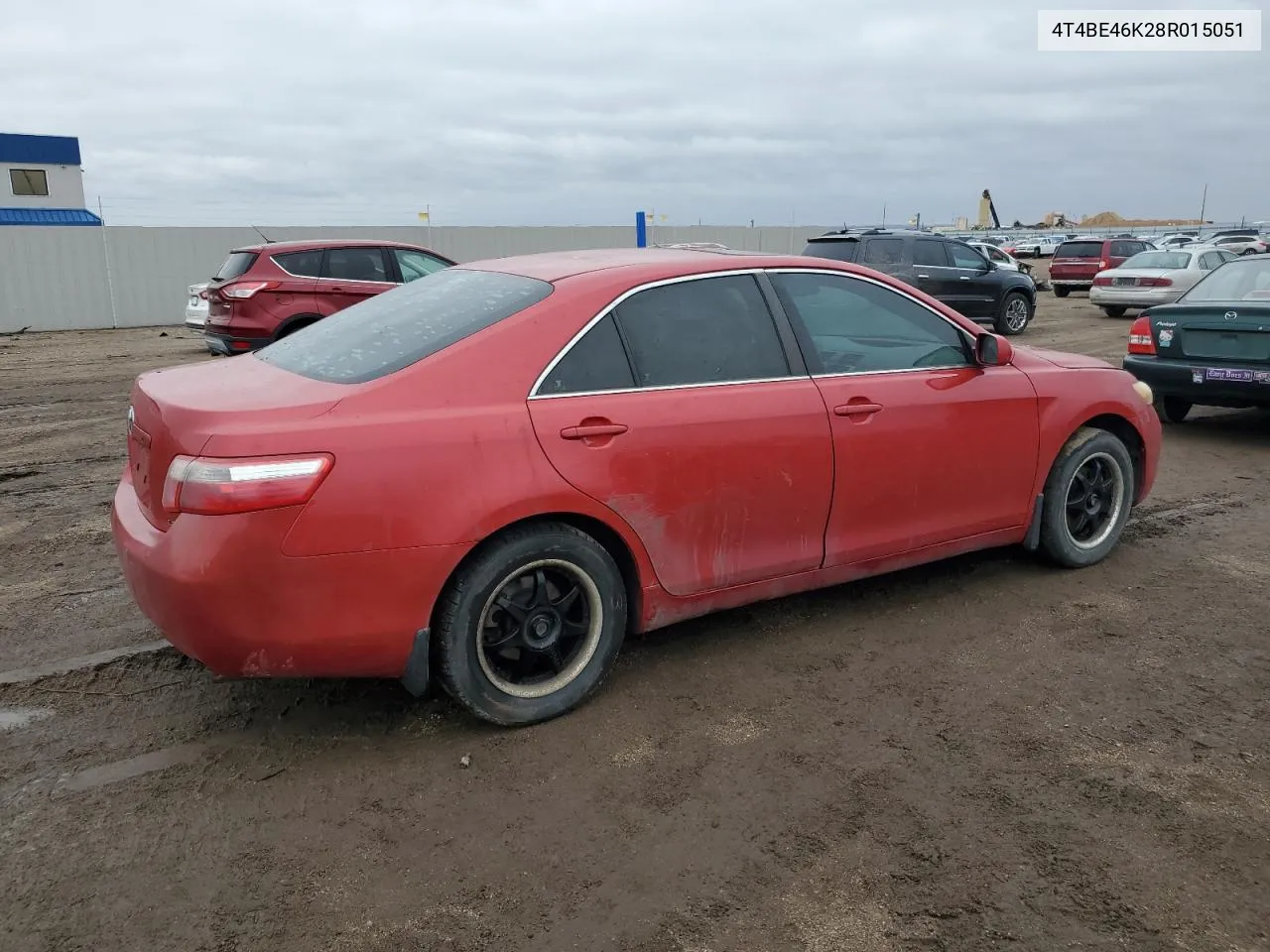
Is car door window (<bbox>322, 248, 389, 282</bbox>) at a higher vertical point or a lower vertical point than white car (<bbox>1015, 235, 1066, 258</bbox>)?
lower

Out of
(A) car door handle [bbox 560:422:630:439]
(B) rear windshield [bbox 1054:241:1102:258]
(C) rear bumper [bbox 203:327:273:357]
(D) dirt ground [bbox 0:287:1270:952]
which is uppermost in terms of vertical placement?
(B) rear windshield [bbox 1054:241:1102:258]

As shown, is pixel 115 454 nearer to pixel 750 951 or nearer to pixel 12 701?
pixel 12 701

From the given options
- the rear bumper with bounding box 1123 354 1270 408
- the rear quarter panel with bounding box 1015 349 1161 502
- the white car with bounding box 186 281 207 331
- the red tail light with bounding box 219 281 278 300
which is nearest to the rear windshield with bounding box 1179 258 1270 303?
the rear bumper with bounding box 1123 354 1270 408

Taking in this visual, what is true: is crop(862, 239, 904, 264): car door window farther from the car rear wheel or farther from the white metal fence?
the white metal fence

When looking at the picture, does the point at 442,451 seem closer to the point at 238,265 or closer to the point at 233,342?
the point at 233,342

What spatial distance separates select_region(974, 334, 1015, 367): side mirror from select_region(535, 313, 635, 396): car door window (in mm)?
1784

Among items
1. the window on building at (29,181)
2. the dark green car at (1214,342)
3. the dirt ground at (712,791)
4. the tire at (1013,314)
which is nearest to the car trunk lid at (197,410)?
the dirt ground at (712,791)

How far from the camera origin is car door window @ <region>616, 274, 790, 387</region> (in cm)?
367

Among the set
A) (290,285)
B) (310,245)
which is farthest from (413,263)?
(290,285)

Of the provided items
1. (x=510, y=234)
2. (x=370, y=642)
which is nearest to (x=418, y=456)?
(x=370, y=642)

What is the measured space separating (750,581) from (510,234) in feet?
78.2

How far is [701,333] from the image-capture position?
12.5 feet

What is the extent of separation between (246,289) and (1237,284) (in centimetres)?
1002

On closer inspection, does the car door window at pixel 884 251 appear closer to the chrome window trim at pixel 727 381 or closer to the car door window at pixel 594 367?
the chrome window trim at pixel 727 381
